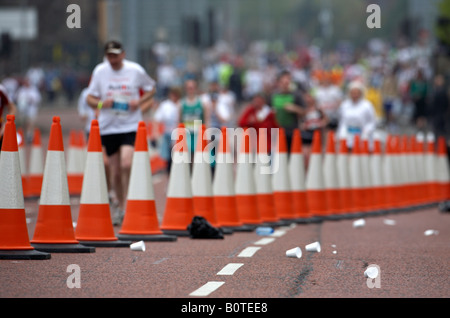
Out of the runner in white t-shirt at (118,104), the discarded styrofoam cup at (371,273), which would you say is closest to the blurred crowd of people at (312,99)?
the runner in white t-shirt at (118,104)

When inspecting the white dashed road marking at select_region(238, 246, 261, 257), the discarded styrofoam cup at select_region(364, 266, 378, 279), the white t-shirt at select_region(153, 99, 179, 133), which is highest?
the white t-shirt at select_region(153, 99, 179, 133)

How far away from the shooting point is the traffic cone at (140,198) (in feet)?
40.9

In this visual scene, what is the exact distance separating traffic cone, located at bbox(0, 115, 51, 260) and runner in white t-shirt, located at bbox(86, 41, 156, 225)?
168 inches

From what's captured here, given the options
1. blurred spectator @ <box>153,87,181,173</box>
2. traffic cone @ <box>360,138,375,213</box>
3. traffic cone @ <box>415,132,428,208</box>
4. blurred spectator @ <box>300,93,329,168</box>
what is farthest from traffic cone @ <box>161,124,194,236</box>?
blurred spectator @ <box>153,87,181,173</box>

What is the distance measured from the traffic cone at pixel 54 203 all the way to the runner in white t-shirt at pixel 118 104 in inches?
145

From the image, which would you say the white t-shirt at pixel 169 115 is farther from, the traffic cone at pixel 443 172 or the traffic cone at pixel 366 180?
the traffic cone at pixel 366 180

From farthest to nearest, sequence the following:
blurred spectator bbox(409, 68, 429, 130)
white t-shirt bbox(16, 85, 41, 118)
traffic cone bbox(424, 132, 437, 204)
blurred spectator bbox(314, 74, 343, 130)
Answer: white t-shirt bbox(16, 85, 41, 118) → blurred spectator bbox(409, 68, 429, 130) → blurred spectator bbox(314, 74, 343, 130) → traffic cone bbox(424, 132, 437, 204)

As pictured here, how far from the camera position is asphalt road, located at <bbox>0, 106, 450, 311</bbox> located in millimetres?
8695

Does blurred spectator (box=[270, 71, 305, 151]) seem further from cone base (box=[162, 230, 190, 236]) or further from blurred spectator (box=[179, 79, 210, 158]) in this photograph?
cone base (box=[162, 230, 190, 236])

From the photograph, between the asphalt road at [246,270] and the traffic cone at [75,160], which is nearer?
the asphalt road at [246,270]

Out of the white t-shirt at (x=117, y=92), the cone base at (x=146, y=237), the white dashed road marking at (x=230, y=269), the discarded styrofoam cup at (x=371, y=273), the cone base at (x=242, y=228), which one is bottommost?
the cone base at (x=242, y=228)

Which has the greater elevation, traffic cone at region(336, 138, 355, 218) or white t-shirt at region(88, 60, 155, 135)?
white t-shirt at region(88, 60, 155, 135)

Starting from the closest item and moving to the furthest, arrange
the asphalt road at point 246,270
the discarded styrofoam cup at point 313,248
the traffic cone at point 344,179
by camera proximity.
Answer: the asphalt road at point 246,270 → the discarded styrofoam cup at point 313,248 → the traffic cone at point 344,179
